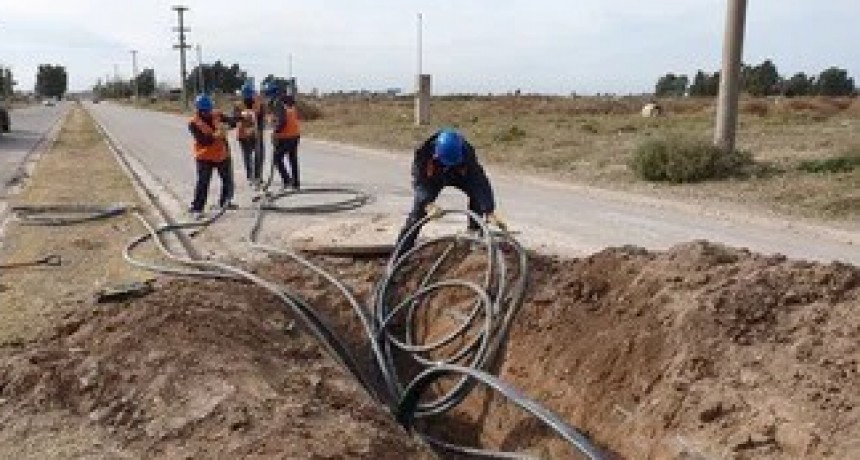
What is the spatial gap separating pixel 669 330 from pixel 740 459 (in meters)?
1.30

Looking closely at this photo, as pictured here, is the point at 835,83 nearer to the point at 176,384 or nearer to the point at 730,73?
the point at 730,73

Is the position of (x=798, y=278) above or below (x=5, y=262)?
above

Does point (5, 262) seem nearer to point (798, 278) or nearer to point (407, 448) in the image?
point (407, 448)

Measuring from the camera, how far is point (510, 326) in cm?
684

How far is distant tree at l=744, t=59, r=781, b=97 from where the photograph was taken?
5828 cm

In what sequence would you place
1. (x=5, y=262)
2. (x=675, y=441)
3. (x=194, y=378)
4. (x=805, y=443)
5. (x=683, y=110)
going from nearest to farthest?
(x=805, y=443), (x=675, y=441), (x=194, y=378), (x=5, y=262), (x=683, y=110)

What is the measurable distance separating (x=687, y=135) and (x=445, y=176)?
10.2 meters

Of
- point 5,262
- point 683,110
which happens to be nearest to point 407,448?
point 5,262

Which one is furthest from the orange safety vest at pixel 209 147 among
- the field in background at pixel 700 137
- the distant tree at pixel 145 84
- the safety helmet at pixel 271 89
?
the distant tree at pixel 145 84

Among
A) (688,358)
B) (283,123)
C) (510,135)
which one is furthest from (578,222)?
(510,135)

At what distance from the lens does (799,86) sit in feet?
195

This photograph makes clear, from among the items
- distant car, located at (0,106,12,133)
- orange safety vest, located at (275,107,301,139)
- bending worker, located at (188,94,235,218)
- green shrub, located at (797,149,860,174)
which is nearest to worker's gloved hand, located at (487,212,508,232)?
bending worker, located at (188,94,235,218)

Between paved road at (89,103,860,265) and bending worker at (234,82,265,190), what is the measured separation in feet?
2.07

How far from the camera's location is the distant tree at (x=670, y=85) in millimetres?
78312
